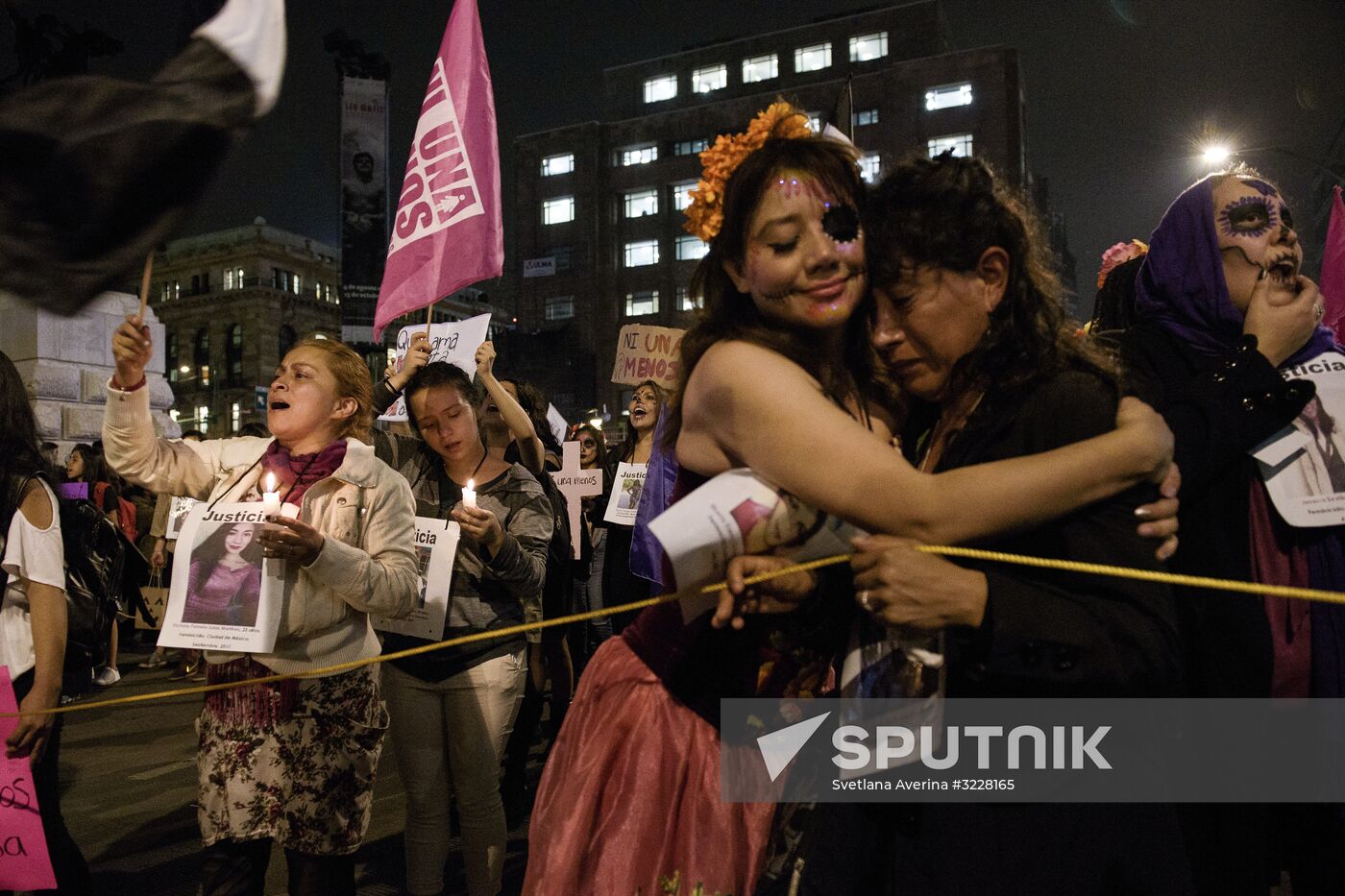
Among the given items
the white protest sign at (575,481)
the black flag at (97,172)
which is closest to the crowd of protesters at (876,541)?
the black flag at (97,172)

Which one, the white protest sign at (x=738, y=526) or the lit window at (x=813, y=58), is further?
the lit window at (x=813, y=58)

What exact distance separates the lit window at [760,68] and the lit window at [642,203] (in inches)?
364

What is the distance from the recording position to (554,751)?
1995 millimetres

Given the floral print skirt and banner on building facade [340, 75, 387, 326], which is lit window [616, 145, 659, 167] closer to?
banner on building facade [340, 75, 387, 326]

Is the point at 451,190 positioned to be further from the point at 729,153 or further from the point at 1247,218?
the point at 1247,218

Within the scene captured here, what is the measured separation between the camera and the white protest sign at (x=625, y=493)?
6.41 meters

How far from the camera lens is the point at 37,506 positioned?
10.5ft

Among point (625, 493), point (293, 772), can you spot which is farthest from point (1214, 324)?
point (625, 493)

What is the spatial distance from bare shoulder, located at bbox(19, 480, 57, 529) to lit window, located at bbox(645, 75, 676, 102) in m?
57.3

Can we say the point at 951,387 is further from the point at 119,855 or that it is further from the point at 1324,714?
the point at 119,855

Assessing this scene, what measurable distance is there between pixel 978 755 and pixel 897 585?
0.39 meters

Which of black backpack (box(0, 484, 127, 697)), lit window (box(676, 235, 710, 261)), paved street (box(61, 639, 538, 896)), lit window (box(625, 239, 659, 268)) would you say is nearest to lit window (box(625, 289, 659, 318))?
lit window (box(625, 239, 659, 268))

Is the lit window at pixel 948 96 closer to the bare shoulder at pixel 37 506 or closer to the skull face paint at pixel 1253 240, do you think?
the skull face paint at pixel 1253 240

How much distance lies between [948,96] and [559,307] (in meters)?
23.7
